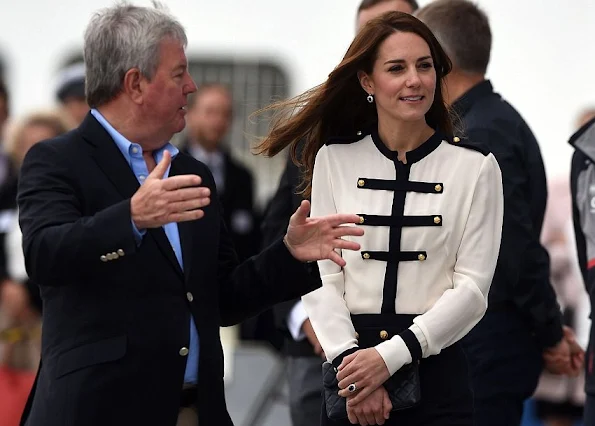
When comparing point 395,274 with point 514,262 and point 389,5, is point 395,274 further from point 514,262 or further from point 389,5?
point 389,5

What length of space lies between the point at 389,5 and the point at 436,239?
2038 mm

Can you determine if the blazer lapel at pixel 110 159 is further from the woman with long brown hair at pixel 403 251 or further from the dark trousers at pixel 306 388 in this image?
the dark trousers at pixel 306 388

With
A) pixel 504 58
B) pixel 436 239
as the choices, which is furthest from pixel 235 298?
pixel 504 58

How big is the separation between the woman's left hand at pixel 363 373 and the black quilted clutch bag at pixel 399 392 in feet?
0.15

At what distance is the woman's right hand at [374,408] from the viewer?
13.0ft

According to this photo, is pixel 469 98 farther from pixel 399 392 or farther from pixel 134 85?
pixel 134 85

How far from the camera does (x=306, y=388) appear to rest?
Answer: 207 inches

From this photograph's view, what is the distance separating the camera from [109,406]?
3.64m

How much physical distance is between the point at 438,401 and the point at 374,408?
20cm

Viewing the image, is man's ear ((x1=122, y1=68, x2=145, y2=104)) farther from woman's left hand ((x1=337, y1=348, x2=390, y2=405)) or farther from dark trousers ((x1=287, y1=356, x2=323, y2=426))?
dark trousers ((x1=287, y1=356, x2=323, y2=426))

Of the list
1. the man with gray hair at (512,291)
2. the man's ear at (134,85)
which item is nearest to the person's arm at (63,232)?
the man's ear at (134,85)

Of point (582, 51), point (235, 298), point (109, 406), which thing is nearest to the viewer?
point (109, 406)

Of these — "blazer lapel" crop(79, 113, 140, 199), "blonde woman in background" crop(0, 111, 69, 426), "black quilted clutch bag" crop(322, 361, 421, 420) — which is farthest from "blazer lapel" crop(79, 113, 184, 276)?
"blonde woman in background" crop(0, 111, 69, 426)

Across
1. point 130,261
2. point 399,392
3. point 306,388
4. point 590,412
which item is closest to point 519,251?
point 590,412
